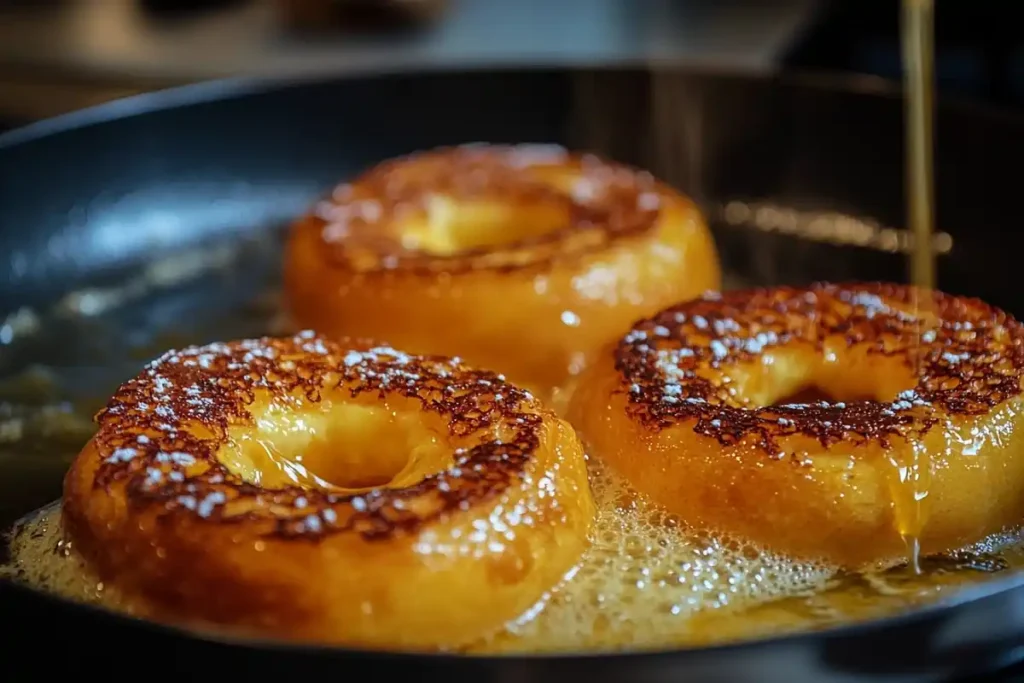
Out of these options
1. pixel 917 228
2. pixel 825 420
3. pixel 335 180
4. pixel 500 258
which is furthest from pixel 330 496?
pixel 335 180

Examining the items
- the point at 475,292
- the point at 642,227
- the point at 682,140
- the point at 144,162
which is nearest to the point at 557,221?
the point at 642,227

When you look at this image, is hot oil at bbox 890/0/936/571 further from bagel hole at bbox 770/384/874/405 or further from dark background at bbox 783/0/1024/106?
dark background at bbox 783/0/1024/106

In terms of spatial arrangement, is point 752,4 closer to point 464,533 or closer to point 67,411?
point 67,411

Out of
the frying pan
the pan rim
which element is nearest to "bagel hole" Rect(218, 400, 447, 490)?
the frying pan

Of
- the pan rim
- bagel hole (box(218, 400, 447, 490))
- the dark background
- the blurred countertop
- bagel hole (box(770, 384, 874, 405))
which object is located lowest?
bagel hole (box(218, 400, 447, 490))

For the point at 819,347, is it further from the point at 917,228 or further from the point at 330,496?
the point at 330,496
